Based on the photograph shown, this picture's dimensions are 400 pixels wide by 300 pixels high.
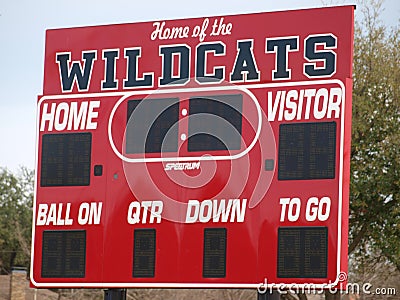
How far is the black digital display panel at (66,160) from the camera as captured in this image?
9633 mm

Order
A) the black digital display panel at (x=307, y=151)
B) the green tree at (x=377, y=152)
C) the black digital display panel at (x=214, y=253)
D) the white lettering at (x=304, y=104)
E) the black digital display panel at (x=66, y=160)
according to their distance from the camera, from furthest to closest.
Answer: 1. the green tree at (x=377, y=152)
2. the black digital display panel at (x=66, y=160)
3. the black digital display panel at (x=214, y=253)
4. the white lettering at (x=304, y=104)
5. the black digital display panel at (x=307, y=151)

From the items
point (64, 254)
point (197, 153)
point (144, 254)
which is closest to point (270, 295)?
point (144, 254)

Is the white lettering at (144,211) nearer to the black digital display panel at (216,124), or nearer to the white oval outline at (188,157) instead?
the white oval outline at (188,157)

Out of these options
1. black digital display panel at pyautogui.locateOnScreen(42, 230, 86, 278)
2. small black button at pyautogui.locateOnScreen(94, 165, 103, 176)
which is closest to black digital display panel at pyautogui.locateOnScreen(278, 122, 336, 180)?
small black button at pyautogui.locateOnScreen(94, 165, 103, 176)

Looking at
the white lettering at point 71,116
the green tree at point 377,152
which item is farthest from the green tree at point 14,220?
the white lettering at point 71,116

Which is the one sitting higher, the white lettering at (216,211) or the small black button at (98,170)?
the small black button at (98,170)

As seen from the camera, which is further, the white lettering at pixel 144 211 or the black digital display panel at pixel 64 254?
the black digital display panel at pixel 64 254

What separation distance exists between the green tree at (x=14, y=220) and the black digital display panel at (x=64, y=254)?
65.7ft

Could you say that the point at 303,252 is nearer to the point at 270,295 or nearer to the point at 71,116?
the point at 270,295

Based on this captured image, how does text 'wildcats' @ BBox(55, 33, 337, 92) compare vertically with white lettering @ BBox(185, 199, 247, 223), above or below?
above

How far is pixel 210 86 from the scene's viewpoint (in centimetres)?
936

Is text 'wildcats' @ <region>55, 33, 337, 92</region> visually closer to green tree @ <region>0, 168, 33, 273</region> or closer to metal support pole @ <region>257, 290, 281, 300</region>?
metal support pole @ <region>257, 290, 281, 300</region>

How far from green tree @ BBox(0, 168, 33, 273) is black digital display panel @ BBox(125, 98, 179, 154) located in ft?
67.2

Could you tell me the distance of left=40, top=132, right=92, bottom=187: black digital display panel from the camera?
963cm
